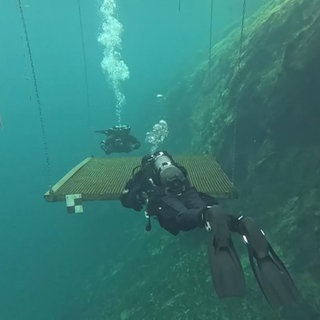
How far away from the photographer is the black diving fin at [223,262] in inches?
157

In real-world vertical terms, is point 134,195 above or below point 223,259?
Result: below

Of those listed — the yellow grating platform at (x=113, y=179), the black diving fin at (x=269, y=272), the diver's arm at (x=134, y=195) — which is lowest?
the yellow grating platform at (x=113, y=179)

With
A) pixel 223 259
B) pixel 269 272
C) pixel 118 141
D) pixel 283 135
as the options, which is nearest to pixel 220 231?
pixel 223 259

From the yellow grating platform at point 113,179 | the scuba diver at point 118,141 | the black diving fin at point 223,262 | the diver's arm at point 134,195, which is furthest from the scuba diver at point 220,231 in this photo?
the scuba diver at point 118,141

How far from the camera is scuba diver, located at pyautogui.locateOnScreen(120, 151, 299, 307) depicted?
399cm

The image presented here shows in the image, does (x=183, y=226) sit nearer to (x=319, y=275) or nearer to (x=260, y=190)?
(x=319, y=275)

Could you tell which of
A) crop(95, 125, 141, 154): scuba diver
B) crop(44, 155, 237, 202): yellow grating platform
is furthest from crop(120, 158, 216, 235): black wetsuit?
crop(95, 125, 141, 154): scuba diver

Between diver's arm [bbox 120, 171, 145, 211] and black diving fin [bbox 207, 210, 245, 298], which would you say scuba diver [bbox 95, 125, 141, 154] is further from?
black diving fin [bbox 207, 210, 245, 298]

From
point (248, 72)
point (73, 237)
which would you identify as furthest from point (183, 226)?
point (73, 237)

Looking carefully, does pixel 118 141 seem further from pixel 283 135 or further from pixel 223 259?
pixel 223 259

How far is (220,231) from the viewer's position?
4340mm

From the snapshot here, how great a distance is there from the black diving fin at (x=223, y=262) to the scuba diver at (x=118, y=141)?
7155 millimetres

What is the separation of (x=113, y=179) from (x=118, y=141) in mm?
1881

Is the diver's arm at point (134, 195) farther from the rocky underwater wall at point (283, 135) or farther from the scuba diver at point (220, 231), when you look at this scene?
the rocky underwater wall at point (283, 135)
